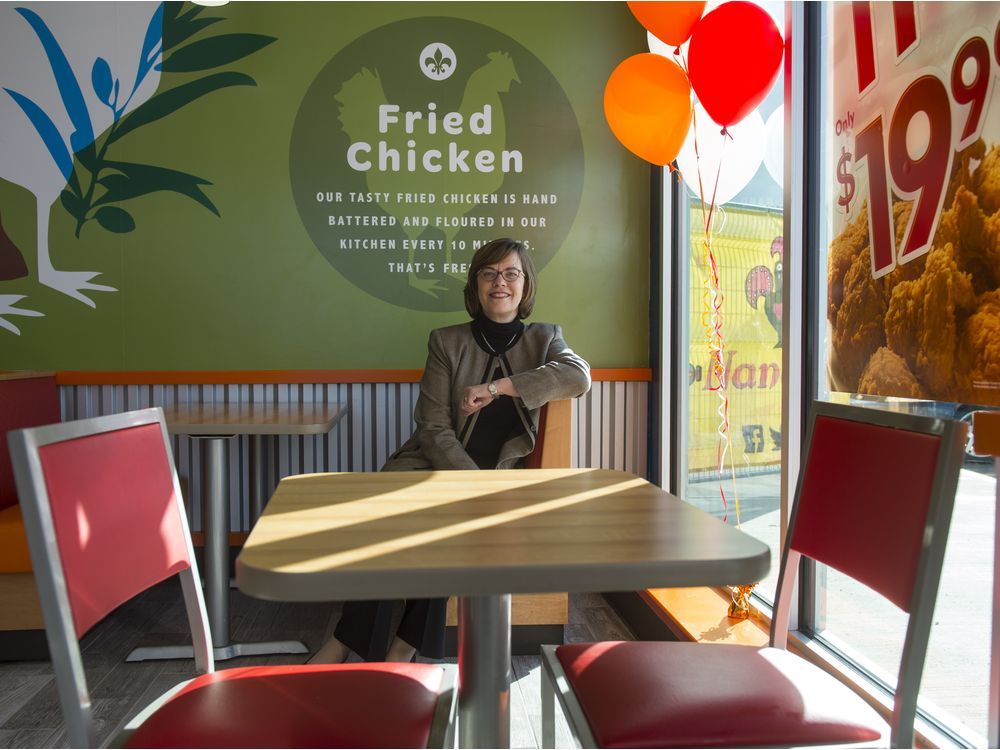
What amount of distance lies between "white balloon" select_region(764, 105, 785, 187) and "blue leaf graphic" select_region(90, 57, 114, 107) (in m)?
2.81

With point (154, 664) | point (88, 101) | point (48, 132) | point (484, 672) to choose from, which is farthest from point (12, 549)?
point (484, 672)

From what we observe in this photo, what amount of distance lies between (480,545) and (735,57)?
183 cm

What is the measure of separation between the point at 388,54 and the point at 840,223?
2.34 meters

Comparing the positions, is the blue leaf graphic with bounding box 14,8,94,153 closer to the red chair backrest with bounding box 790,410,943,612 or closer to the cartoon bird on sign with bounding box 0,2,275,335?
the cartoon bird on sign with bounding box 0,2,275,335

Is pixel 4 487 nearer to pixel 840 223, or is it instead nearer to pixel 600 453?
pixel 600 453

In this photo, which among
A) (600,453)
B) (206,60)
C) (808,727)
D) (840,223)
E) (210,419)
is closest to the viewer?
(808,727)

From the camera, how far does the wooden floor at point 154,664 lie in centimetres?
219

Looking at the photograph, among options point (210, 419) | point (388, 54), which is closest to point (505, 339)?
point (210, 419)

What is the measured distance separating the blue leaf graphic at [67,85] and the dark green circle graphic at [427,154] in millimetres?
908

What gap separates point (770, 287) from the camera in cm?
262

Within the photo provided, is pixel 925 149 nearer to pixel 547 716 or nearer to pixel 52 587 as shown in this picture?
pixel 547 716

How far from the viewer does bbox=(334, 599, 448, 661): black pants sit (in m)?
2.32

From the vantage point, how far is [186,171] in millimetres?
3543

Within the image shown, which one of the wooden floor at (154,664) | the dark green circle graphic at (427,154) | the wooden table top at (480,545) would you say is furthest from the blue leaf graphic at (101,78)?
the wooden table top at (480,545)
